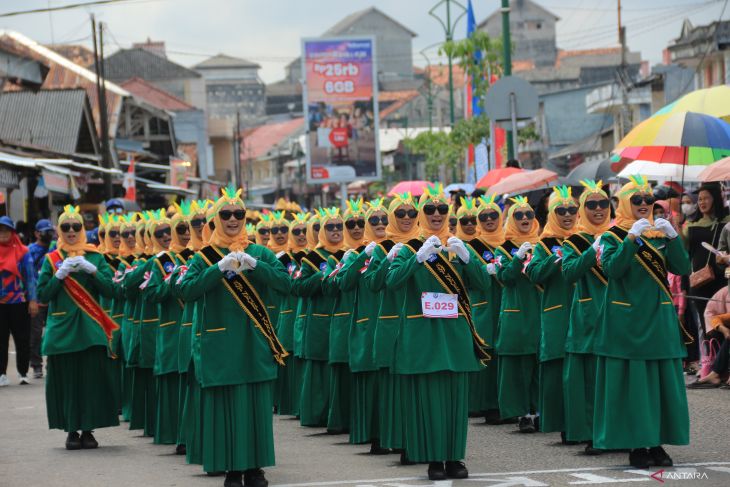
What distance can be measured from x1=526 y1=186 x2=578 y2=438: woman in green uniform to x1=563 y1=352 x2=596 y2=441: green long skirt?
42cm

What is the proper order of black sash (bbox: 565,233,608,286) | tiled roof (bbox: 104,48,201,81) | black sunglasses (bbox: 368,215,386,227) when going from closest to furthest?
1. black sash (bbox: 565,233,608,286)
2. black sunglasses (bbox: 368,215,386,227)
3. tiled roof (bbox: 104,48,201,81)

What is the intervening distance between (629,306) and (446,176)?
61.8 meters

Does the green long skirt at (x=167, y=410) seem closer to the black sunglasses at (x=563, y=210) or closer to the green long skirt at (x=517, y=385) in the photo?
the green long skirt at (x=517, y=385)

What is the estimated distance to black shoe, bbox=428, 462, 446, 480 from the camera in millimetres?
9695

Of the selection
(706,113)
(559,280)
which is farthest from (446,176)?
(559,280)

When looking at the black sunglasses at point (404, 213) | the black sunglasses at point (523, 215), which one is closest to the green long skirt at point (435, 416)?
the black sunglasses at point (404, 213)

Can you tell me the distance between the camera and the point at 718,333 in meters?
14.5

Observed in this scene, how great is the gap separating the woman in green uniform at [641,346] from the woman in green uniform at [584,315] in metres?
0.46

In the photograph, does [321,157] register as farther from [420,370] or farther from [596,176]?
[420,370]

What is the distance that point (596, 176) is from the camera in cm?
2150

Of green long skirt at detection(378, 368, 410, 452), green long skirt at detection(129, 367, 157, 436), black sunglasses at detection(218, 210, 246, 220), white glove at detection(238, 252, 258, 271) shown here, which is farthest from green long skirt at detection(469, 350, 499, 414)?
white glove at detection(238, 252, 258, 271)

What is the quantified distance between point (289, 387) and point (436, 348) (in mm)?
4999

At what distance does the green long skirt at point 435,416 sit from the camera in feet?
32.0

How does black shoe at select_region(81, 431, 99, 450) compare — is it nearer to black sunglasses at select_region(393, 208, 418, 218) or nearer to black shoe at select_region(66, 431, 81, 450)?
black shoe at select_region(66, 431, 81, 450)
